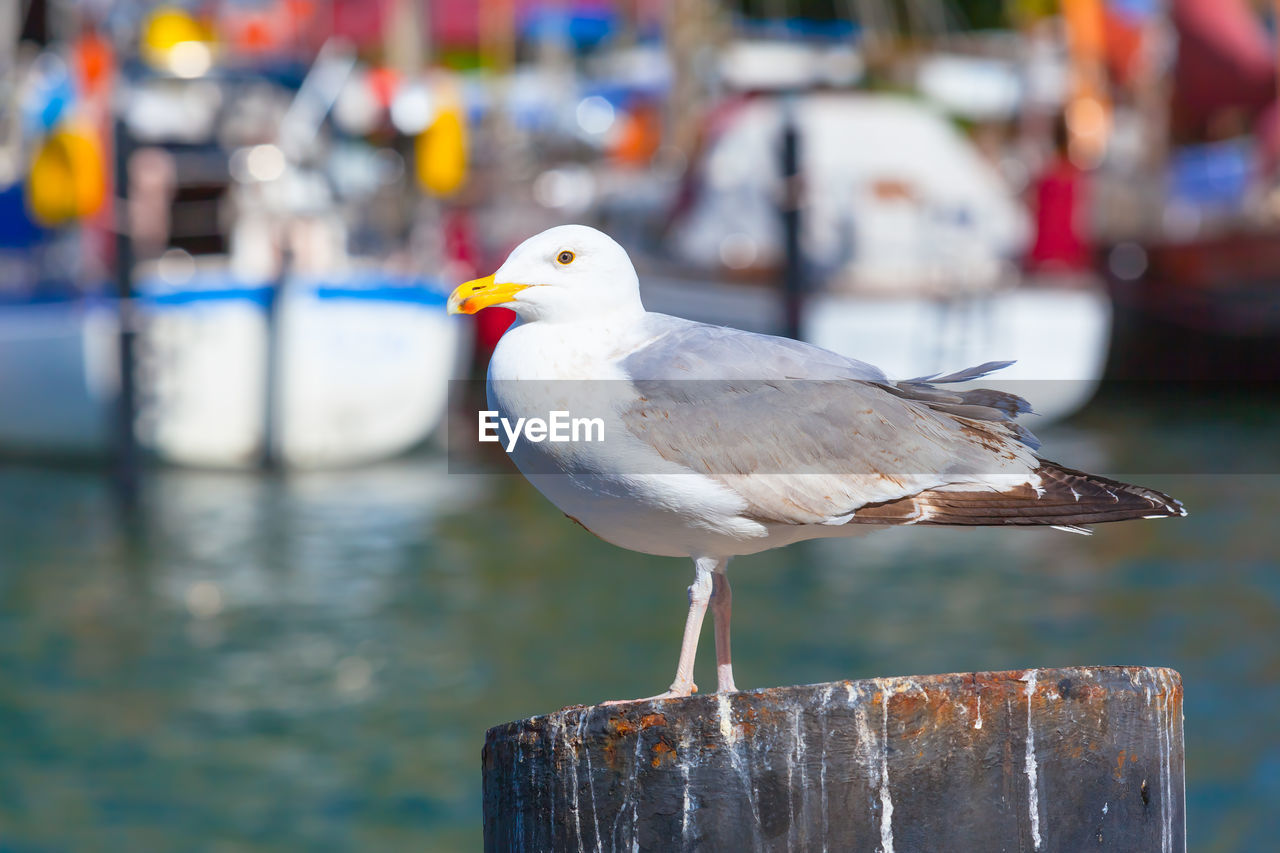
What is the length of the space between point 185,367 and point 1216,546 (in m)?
10.8

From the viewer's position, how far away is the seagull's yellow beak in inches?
126

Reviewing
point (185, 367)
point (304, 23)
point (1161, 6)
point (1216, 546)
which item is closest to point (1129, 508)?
point (1216, 546)

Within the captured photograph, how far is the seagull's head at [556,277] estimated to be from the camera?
3209mm

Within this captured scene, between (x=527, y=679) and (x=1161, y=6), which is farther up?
(x=1161, y=6)

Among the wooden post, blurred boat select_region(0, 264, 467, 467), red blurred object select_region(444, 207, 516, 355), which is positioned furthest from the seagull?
red blurred object select_region(444, 207, 516, 355)

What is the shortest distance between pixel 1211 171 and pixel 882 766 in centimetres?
3293

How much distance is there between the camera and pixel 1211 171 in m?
33.4

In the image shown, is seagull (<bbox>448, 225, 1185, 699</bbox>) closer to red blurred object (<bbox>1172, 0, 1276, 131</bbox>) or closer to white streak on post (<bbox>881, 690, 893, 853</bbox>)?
white streak on post (<bbox>881, 690, 893, 853</bbox>)

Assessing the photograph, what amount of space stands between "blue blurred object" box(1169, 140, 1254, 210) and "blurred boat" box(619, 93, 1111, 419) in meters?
9.99

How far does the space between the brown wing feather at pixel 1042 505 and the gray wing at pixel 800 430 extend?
0.07ft

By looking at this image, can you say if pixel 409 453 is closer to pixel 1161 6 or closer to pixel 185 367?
pixel 185 367

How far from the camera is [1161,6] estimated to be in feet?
105

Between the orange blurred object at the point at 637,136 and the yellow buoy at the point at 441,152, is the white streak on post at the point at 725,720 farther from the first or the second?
the orange blurred object at the point at 637,136

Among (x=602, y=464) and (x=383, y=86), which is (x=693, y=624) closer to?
(x=602, y=464)
